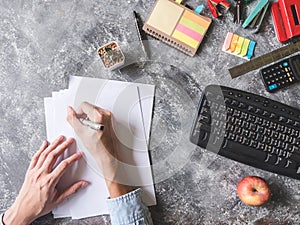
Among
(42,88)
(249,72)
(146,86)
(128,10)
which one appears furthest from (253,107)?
(42,88)

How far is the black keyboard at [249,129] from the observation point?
132cm

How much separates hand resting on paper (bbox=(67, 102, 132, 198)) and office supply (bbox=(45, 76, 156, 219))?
1cm

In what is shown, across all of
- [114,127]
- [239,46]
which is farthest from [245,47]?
[114,127]

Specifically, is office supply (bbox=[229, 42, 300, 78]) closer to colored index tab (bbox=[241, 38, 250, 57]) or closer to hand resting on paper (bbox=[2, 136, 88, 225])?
colored index tab (bbox=[241, 38, 250, 57])

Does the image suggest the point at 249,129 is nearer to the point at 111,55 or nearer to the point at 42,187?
the point at 111,55

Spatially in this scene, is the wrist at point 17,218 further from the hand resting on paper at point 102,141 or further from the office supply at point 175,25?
the office supply at point 175,25

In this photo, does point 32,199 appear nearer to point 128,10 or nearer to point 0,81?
point 0,81

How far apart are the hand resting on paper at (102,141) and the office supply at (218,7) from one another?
36 centimetres

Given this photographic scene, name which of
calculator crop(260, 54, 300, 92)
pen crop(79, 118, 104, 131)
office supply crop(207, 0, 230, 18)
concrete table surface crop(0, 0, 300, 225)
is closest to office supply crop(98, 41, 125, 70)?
concrete table surface crop(0, 0, 300, 225)

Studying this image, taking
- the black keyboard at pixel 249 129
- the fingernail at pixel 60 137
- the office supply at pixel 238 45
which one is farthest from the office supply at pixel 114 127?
the office supply at pixel 238 45

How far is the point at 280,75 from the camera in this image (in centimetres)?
134

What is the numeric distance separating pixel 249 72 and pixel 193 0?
227 millimetres

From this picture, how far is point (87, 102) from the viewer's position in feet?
4.33

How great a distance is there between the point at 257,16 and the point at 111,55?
0.38 metres
